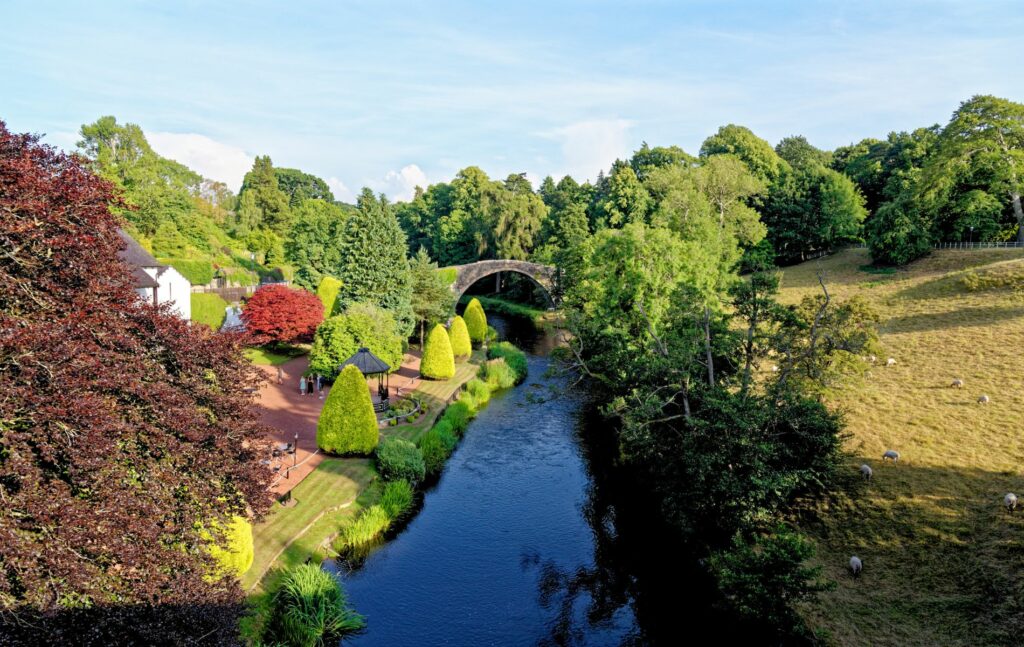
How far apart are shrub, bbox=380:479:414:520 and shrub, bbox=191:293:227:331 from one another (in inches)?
1096

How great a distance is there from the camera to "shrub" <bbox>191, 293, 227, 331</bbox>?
4325cm

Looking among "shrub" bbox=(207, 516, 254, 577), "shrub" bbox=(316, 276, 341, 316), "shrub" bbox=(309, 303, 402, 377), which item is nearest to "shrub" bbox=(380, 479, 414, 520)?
"shrub" bbox=(207, 516, 254, 577)

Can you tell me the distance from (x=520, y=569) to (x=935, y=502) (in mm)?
12976

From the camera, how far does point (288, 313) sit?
125ft

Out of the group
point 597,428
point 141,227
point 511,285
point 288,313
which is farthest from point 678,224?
point 141,227

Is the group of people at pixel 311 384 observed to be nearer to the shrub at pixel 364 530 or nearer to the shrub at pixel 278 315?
the shrub at pixel 278 315

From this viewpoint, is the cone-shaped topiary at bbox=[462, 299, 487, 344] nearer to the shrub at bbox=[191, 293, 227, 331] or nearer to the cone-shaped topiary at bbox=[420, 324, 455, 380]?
the cone-shaped topiary at bbox=[420, 324, 455, 380]

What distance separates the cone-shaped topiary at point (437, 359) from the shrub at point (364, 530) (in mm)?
16308

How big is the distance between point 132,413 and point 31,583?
2.88 m

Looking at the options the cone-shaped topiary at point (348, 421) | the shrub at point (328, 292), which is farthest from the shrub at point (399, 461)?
the shrub at point (328, 292)

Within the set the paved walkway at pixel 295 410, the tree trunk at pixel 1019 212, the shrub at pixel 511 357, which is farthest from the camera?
the tree trunk at pixel 1019 212

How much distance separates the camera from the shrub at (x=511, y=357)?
4178 centimetres

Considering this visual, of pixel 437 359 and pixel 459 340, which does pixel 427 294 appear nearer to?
pixel 459 340

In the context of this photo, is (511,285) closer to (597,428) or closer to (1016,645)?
(597,428)
